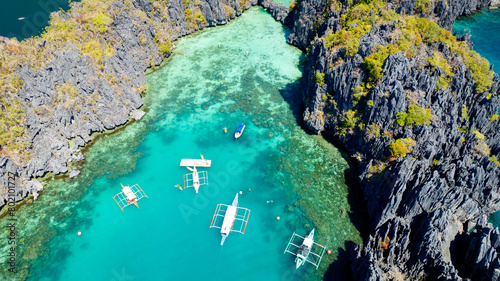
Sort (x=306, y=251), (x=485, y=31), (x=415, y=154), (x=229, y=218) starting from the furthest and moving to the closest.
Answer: (x=485, y=31), (x=415, y=154), (x=229, y=218), (x=306, y=251)

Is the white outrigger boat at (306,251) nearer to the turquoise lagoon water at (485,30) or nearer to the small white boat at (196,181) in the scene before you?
the small white boat at (196,181)

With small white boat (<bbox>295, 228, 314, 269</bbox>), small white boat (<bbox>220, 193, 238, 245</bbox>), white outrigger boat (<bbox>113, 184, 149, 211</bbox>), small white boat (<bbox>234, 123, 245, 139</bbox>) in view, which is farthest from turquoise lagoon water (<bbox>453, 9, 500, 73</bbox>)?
white outrigger boat (<bbox>113, 184, 149, 211</bbox>)

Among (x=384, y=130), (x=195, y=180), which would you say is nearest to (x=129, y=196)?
(x=195, y=180)

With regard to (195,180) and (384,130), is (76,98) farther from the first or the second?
(384,130)

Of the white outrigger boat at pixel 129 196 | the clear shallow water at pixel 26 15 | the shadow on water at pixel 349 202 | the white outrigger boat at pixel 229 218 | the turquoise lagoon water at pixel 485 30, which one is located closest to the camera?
the shadow on water at pixel 349 202

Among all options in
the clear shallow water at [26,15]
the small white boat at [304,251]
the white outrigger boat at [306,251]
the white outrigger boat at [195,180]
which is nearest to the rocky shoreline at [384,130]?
the white outrigger boat at [306,251]

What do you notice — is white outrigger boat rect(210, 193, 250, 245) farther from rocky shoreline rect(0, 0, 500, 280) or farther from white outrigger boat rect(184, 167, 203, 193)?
rocky shoreline rect(0, 0, 500, 280)
